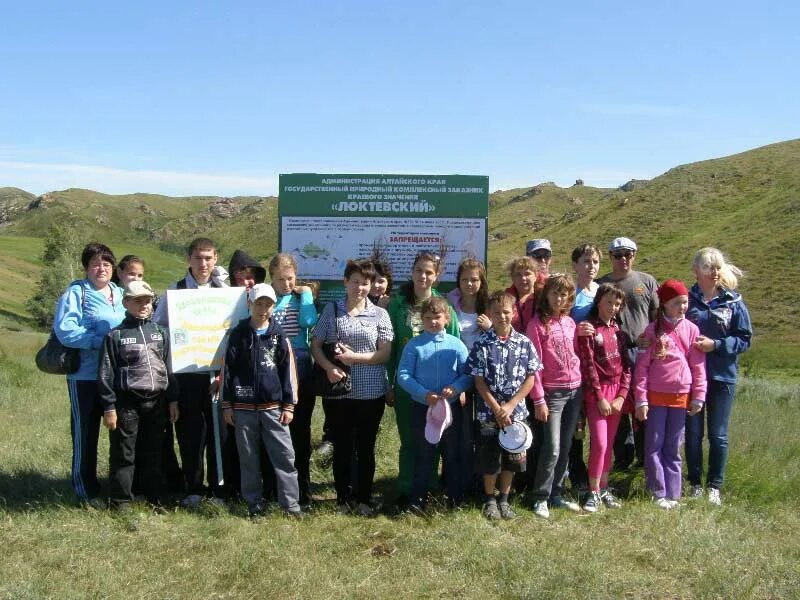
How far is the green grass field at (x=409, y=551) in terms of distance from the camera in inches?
166

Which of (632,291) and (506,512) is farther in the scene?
(632,291)

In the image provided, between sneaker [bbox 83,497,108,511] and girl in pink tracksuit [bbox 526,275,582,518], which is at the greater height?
girl in pink tracksuit [bbox 526,275,582,518]

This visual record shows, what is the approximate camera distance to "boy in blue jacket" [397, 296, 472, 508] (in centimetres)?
533

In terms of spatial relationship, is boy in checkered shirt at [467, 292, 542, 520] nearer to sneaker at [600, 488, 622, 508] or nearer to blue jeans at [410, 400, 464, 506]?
blue jeans at [410, 400, 464, 506]

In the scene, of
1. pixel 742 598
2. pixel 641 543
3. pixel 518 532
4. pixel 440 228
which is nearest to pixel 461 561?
pixel 518 532

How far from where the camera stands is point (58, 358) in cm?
543

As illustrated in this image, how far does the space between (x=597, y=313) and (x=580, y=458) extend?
149 cm

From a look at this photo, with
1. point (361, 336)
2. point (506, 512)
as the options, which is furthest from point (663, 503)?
point (361, 336)

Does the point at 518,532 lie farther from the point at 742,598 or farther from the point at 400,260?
the point at 400,260

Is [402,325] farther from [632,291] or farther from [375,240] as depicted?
[632,291]

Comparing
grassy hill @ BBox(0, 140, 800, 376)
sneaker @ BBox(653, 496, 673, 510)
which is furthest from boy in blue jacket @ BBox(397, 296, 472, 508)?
grassy hill @ BBox(0, 140, 800, 376)

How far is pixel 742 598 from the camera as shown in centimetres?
412

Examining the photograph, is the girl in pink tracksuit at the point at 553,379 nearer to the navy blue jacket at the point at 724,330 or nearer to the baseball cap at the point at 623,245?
the baseball cap at the point at 623,245

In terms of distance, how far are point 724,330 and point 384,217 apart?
321 centimetres
